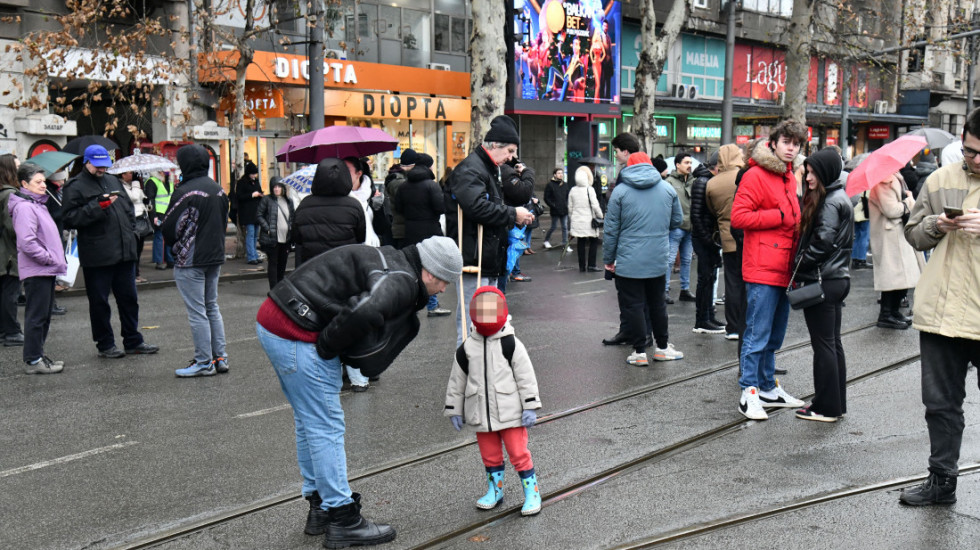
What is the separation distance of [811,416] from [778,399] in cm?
42

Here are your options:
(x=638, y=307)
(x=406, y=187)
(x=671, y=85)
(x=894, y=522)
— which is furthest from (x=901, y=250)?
(x=671, y=85)

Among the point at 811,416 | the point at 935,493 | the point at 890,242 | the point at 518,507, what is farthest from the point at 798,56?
the point at 518,507

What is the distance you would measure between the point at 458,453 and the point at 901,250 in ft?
22.2

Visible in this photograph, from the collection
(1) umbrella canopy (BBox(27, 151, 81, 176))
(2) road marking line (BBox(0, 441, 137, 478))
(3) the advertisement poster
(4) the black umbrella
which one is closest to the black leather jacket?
(2) road marking line (BBox(0, 441, 137, 478))

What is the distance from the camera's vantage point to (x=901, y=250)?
34.0ft

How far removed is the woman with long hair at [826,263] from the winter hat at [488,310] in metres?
2.71

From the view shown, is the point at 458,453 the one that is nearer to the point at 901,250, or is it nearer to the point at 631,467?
the point at 631,467

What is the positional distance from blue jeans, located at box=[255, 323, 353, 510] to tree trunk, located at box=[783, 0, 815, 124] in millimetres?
24502

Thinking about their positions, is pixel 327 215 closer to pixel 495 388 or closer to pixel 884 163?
pixel 495 388

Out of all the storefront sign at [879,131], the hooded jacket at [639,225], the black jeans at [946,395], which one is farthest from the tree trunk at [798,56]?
the black jeans at [946,395]

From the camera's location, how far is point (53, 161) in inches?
404

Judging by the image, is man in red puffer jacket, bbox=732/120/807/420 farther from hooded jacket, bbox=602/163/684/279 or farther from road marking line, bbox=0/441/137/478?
road marking line, bbox=0/441/137/478

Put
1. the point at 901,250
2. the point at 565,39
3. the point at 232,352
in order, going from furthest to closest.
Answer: the point at 565,39 → the point at 901,250 → the point at 232,352

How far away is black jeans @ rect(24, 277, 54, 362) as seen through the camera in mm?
8320
